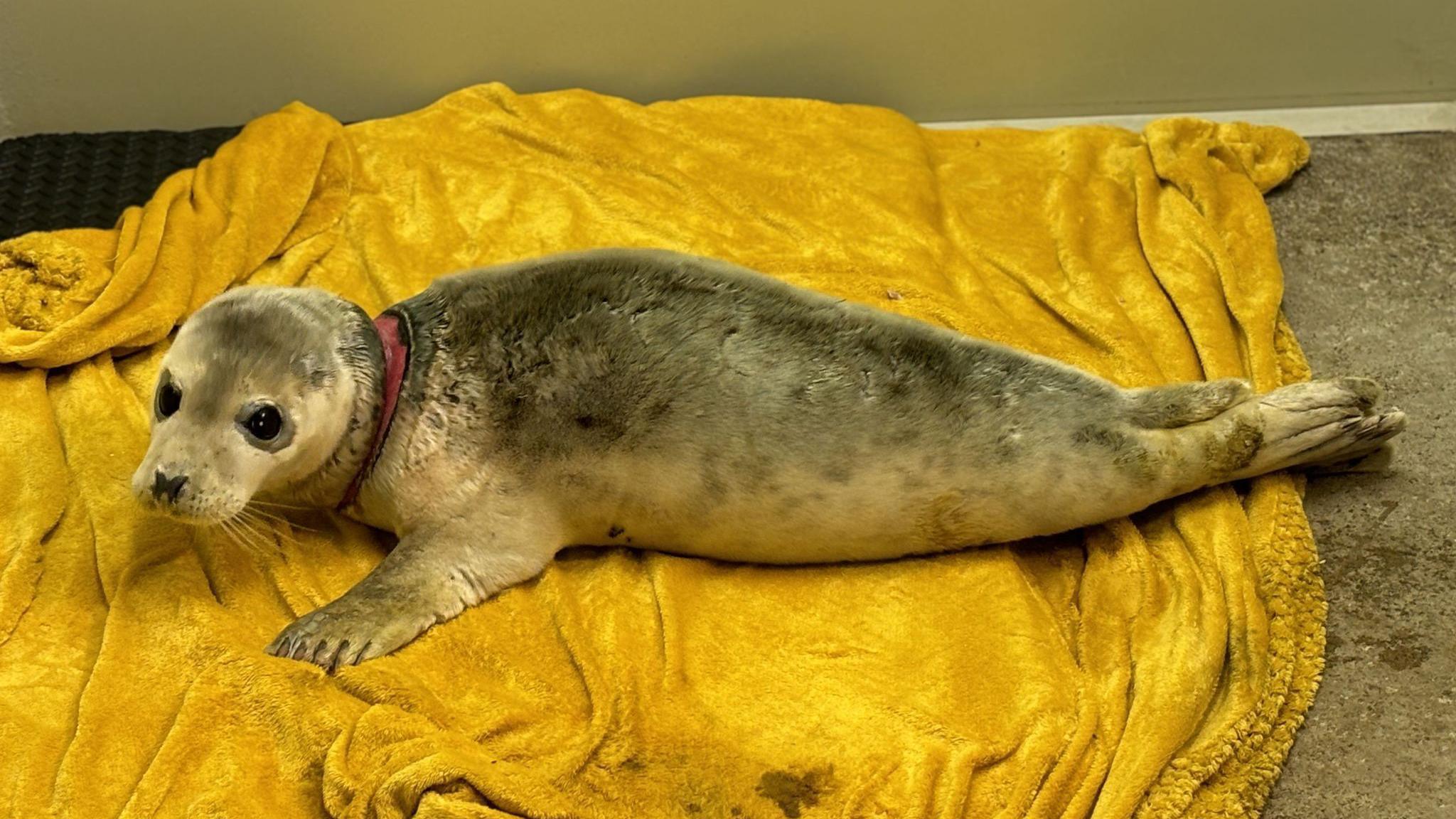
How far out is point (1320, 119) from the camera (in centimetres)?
321

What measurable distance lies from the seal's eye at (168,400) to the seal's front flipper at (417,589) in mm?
367

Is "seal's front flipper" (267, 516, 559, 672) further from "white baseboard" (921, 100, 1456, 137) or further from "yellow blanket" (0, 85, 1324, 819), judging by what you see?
"white baseboard" (921, 100, 1456, 137)

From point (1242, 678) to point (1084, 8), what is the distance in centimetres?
178

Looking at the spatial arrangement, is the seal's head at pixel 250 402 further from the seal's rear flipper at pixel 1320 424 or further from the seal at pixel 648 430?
the seal's rear flipper at pixel 1320 424

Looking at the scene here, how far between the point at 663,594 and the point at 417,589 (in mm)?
384

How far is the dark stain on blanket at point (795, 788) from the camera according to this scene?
1813 mm

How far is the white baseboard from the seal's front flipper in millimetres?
1777

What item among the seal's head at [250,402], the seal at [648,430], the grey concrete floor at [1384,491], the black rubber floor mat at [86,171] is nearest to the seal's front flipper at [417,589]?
the seal at [648,430]

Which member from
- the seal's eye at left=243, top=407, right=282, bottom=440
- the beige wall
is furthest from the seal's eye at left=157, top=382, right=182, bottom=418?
the beige wall

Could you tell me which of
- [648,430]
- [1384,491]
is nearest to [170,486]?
[648,430]

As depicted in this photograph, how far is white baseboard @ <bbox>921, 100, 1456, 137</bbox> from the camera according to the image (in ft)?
10.4

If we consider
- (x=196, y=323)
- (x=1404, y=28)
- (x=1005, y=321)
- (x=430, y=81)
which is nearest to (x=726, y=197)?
(x=1005, y=321)

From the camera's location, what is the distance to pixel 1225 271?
2.62 meters

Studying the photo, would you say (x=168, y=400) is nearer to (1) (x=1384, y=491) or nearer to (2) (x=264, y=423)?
(2) (x=264, y=423)
